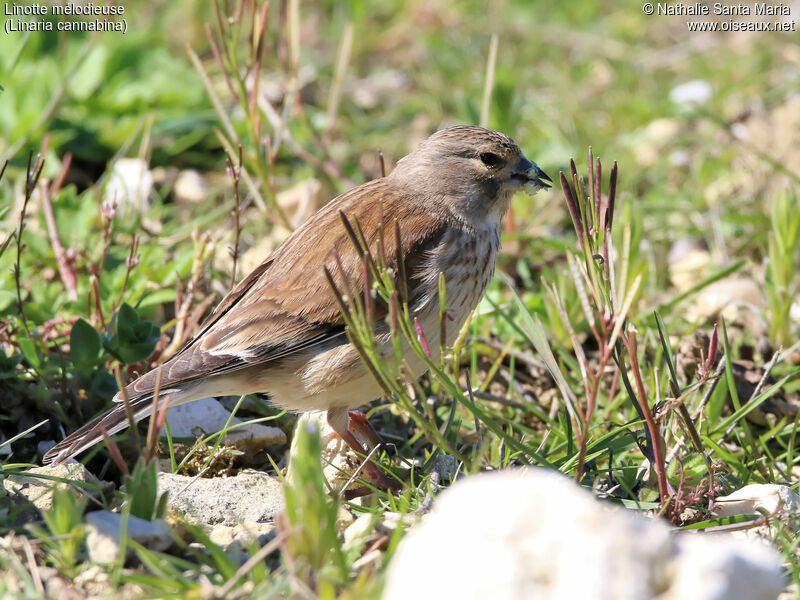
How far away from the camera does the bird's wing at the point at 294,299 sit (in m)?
3.17

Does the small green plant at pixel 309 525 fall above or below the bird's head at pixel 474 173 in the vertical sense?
below

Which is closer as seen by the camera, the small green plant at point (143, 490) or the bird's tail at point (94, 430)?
the small green plant at point (143, 490)

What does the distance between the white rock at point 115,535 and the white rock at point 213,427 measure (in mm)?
932

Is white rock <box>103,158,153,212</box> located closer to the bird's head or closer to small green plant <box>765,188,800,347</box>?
the bird's head

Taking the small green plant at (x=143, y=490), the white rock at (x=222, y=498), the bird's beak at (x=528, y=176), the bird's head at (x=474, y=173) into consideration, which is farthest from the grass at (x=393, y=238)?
the bird's beak at (x=528, y=176)

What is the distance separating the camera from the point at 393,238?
3.40 metres

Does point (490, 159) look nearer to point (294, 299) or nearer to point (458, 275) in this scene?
point (458, 275)

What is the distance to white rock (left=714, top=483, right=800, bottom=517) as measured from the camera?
273 cm

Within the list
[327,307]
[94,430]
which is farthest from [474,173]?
[94,430]

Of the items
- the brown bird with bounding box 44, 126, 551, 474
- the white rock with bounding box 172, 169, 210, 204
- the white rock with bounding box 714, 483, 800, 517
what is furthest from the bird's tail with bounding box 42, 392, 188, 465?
the white rock with bounding box 172, 169, 210, 204

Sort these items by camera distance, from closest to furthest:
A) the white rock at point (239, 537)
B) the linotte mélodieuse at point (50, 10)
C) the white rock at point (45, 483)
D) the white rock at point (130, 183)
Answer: the white rock at point (239, 537), the white rock at point (45, 483), the white rock at point (130, 183), the linotte mélodieuse at point (50, 10)

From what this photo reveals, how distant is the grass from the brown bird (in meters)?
0.16

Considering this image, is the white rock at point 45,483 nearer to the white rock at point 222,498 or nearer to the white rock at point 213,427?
the white rock at point 222,498

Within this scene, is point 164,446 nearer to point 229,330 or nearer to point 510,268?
point 229,330
